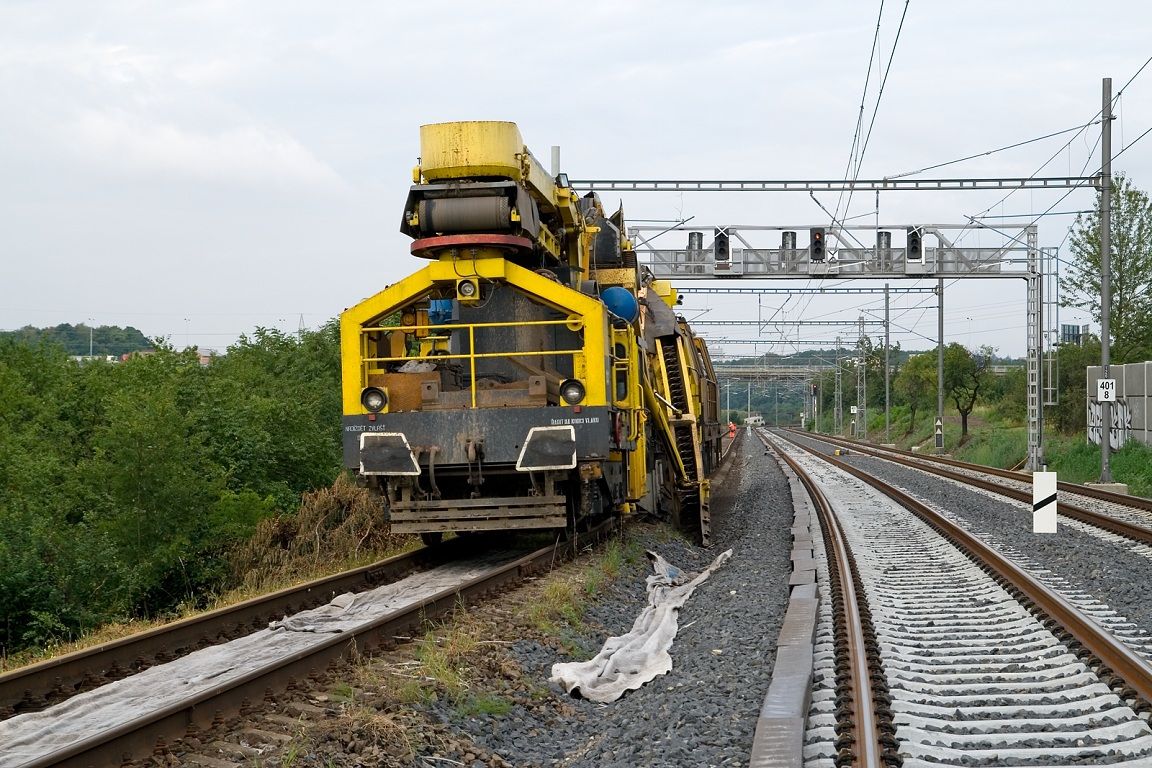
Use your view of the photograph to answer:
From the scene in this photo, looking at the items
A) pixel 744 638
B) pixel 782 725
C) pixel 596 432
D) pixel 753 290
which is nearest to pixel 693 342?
pixel 596 432

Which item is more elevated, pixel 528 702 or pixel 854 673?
pixel 854 673

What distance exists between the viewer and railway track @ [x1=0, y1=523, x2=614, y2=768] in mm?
5496

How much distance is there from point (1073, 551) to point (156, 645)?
1044cm

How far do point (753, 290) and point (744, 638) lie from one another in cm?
3808

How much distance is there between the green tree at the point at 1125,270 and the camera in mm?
42469

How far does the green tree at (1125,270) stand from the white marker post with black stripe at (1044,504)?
3051 cm

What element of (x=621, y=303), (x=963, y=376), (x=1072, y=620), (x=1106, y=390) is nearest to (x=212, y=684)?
(x=1072, y=620)

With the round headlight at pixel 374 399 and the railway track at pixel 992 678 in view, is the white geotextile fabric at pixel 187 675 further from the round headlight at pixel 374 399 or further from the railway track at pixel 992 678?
the railway track at pixel 992 678

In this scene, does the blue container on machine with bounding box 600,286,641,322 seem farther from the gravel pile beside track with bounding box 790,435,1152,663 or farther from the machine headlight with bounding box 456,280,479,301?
the gravel pile beside track with bounding box 790,435,1152,663

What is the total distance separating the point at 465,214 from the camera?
11.5 meters

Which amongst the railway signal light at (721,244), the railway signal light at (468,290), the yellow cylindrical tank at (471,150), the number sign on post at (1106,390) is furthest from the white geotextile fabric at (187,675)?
the railway signal light at (721,244)

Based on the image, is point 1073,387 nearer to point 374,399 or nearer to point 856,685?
point 374,399

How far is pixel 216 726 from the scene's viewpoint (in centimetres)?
598

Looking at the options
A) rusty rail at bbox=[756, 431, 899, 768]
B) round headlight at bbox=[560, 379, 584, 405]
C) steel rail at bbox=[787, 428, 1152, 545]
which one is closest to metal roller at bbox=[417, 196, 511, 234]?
round headlight at bbox=[560, 379, 584, 405]
